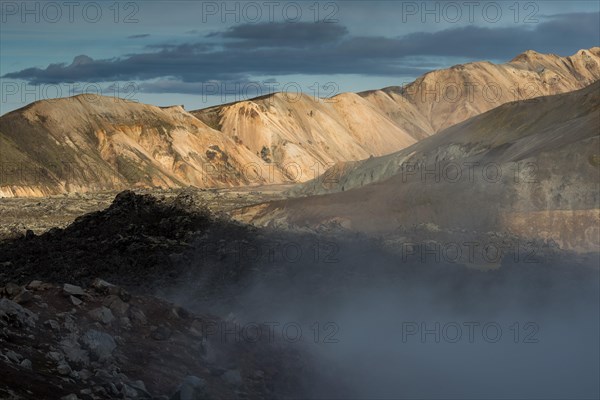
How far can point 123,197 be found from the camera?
96.3 ft

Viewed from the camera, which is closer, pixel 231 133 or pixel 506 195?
pixel 506 195

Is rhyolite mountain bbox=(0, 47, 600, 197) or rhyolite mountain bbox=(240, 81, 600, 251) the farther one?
rhyolite mountain bbox=(0, 47, 600, 197)

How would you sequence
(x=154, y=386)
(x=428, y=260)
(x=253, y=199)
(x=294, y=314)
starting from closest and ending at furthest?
(x=154, y=386)
(x=294, y=314)
(x=428, y=260)
(x=253, y=199)

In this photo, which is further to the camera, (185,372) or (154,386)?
(185,372)

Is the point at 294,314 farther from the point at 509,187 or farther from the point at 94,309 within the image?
the point at 509,187

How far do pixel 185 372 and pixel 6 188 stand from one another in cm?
6886

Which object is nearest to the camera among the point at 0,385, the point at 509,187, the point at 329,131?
the point at 0,385

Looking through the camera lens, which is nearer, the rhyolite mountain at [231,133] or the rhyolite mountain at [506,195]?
the rhyolite mountain at [506,195]

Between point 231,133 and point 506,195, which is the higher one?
point 231,133

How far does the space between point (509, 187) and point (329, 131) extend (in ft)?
281

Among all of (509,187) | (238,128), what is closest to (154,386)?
(509,187)

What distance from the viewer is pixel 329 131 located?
427 ft

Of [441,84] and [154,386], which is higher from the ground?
[441,84]

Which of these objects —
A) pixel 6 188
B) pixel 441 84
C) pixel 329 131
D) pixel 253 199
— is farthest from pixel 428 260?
pixel 441 84
